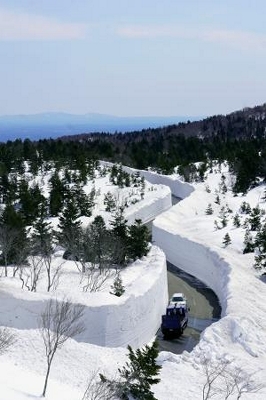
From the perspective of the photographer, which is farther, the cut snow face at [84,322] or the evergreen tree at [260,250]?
the evergreen tree at [260,250]

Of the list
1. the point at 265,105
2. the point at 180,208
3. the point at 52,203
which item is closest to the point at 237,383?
the point at 52,203

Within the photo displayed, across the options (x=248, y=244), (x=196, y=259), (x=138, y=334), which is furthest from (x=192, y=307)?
(x=196, y=259)

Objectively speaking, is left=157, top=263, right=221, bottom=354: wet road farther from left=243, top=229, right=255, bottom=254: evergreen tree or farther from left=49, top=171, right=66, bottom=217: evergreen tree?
left=49, top=171, right=66, bottom=217: evergreen tree

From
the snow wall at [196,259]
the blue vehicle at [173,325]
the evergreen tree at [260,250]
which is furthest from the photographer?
the snow wall at [196,259]

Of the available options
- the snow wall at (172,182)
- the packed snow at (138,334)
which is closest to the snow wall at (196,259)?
the packed snow at (138,334)

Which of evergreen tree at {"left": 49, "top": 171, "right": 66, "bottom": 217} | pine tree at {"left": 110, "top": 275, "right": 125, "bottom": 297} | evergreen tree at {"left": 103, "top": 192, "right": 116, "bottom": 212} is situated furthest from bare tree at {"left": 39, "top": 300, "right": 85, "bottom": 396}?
evergreen tree at {"left": 103, "top": 192, "right": 116, "bottom": 212}

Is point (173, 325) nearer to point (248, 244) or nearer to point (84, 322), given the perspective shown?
point (84, 322)

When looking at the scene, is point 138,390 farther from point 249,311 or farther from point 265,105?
point 265,105

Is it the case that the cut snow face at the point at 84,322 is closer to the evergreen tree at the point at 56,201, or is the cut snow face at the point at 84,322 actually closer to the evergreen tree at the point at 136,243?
the evergreen tree at the point at 136,243
